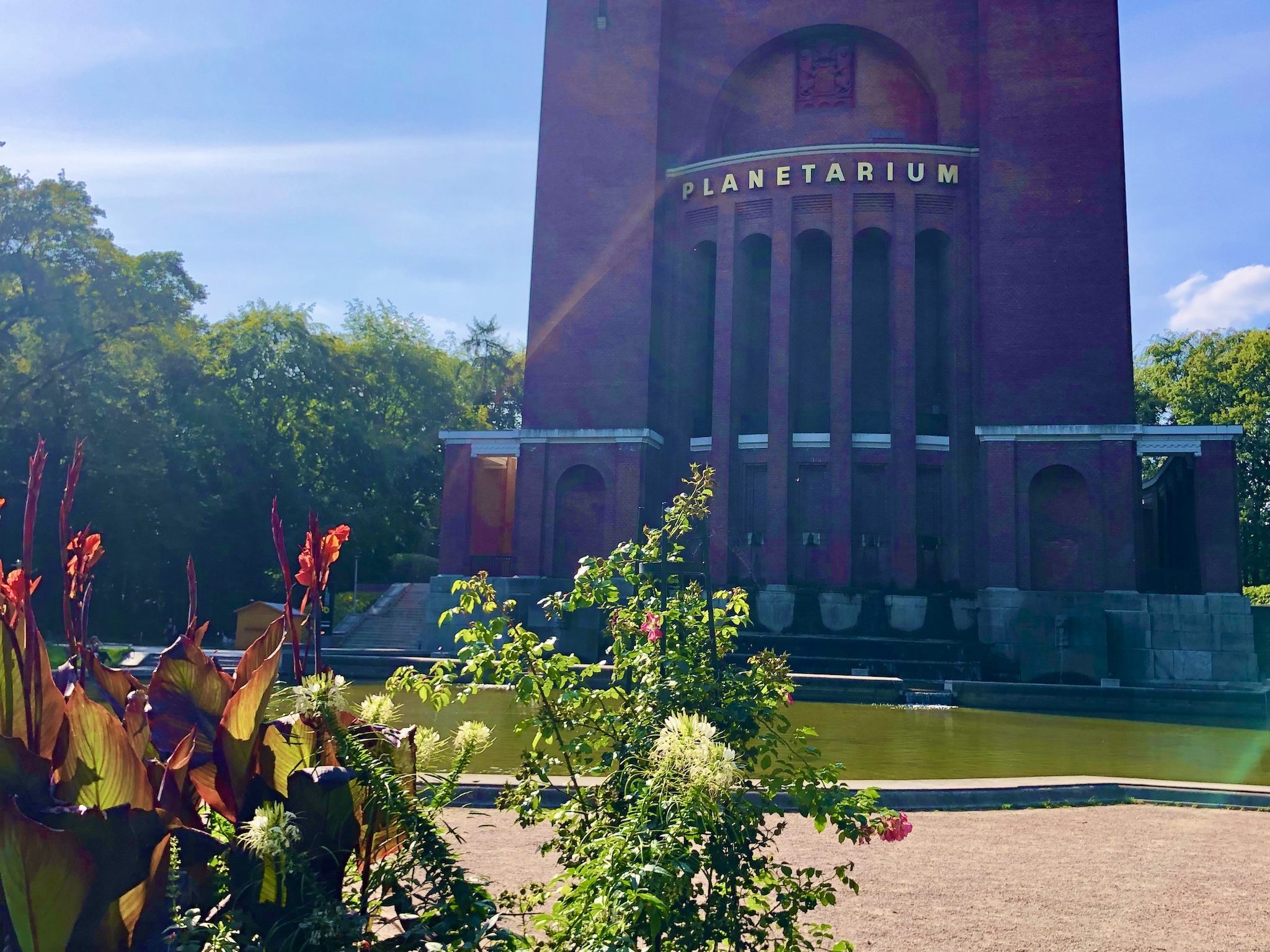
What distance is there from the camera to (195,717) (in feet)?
10.3

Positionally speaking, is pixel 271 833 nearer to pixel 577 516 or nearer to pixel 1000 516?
pixel 1000 516

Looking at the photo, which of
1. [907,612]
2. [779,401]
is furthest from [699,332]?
[907,612]

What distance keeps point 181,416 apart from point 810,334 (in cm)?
2098

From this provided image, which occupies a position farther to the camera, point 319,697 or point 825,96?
point 825,96

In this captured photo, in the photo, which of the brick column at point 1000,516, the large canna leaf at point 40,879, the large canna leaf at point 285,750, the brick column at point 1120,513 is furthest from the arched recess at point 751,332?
the large canna leaf at point 40,879

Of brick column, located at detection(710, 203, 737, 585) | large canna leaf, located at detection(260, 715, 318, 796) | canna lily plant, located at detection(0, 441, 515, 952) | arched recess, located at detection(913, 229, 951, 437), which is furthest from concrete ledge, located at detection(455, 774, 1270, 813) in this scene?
arched recess, located at detection(913, 229, 951, 437)

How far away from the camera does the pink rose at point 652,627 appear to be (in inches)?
153

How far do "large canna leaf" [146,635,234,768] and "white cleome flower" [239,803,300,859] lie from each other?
1.97 ft

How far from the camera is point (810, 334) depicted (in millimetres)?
31047

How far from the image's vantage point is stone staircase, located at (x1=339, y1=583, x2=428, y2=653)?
3247 centimetres

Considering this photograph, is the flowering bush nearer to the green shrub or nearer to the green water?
the green water

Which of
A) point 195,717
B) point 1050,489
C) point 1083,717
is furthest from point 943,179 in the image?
point 195,717

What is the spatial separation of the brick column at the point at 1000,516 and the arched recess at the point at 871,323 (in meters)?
3.88

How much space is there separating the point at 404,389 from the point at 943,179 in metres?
25.6
